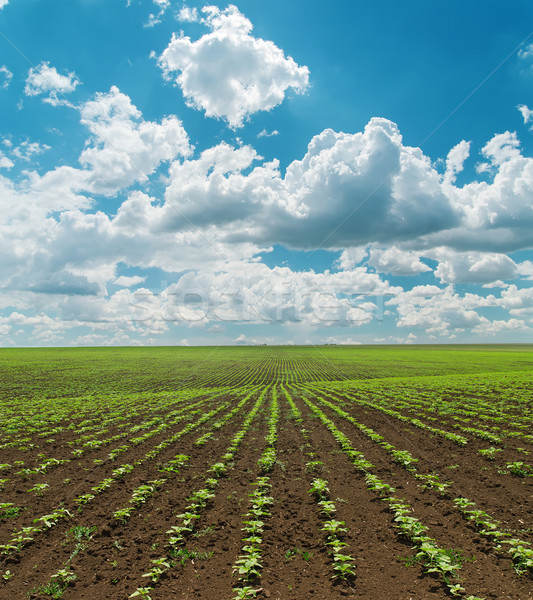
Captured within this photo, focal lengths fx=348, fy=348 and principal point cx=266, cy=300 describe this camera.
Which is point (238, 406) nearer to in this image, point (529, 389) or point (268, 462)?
point (268, 462)

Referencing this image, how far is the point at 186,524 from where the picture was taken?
7789mm

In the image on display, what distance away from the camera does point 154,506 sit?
8.92 meters

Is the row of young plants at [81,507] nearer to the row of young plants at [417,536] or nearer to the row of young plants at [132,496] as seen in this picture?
the row of young plants at [132,496]

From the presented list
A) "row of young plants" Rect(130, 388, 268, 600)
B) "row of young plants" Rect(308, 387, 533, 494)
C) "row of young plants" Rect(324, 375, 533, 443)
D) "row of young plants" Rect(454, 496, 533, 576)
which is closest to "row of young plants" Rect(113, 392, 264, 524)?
"row of young plants" Rect(130, 388, 268, 600)

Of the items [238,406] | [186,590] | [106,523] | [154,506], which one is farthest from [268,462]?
[238,406]

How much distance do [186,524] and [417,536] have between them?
16.2 ft

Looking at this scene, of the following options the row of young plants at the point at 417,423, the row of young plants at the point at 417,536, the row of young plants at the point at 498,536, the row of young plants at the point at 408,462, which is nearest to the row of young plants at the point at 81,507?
the row of young plants at the point at 417,536

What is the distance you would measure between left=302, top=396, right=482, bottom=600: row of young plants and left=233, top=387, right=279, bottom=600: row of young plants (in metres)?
2.94

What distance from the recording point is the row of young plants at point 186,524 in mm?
6177

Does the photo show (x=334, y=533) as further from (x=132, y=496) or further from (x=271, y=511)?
(x=132, y=496)

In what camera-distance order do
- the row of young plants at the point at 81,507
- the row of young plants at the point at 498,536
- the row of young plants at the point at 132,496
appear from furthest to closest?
1. the row of young plants at the point at 132,496
2. the row of young plants at the point at 81,507
3. the row of young plants at the point at 498,536

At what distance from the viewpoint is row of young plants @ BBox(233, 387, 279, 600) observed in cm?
604

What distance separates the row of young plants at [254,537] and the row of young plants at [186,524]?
117 cm

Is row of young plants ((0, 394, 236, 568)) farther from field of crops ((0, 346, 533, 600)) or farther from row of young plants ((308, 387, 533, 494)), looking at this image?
row of young plants ((308, 387, 533, 494))
